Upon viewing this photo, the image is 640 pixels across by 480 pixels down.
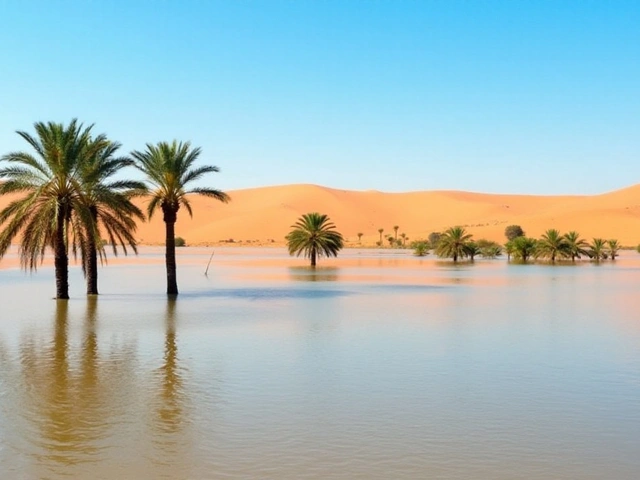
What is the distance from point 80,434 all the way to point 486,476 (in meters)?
4.30

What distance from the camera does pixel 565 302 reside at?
79.5ft

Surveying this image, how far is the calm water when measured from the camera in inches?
261

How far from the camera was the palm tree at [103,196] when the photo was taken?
24.0m

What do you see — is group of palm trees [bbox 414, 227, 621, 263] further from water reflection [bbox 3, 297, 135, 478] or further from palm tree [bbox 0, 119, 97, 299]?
water reflection [bbox 3, 297, 135, 478]

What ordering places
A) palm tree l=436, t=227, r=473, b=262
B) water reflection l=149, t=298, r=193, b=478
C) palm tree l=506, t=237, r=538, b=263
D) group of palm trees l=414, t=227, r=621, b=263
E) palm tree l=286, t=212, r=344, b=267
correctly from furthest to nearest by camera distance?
palm tree l=506, t=237, r=538, b=263
group of palm trees l=414, t=227, r=621, b=263
palm tree l=436, t=227, r=473, b=262
palm tree l=286, t=212, r=344, b=267
water reflection l=149, t=298, r=193, b=478

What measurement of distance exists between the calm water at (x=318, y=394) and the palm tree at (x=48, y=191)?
3684mm

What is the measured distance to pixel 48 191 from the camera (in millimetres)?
23719

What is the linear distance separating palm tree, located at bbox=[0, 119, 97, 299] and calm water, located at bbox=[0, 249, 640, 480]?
3684mm

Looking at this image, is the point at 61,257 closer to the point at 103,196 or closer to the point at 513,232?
the point at 103,196

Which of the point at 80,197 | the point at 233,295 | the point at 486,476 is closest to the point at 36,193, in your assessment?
the point at 80,197

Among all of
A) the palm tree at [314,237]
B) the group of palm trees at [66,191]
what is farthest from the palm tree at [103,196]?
the palm tree at [314,237]

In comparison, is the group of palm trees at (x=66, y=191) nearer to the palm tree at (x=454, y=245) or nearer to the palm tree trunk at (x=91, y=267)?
the palm tree trunk at (x=91, y=267)

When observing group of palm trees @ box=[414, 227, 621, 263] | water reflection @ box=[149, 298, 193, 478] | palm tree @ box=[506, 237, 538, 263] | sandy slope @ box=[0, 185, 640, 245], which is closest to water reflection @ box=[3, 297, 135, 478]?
water reflection @ box=[149, 298, 193, 478]

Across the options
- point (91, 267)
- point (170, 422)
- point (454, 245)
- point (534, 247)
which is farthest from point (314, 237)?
point (170, 422)
